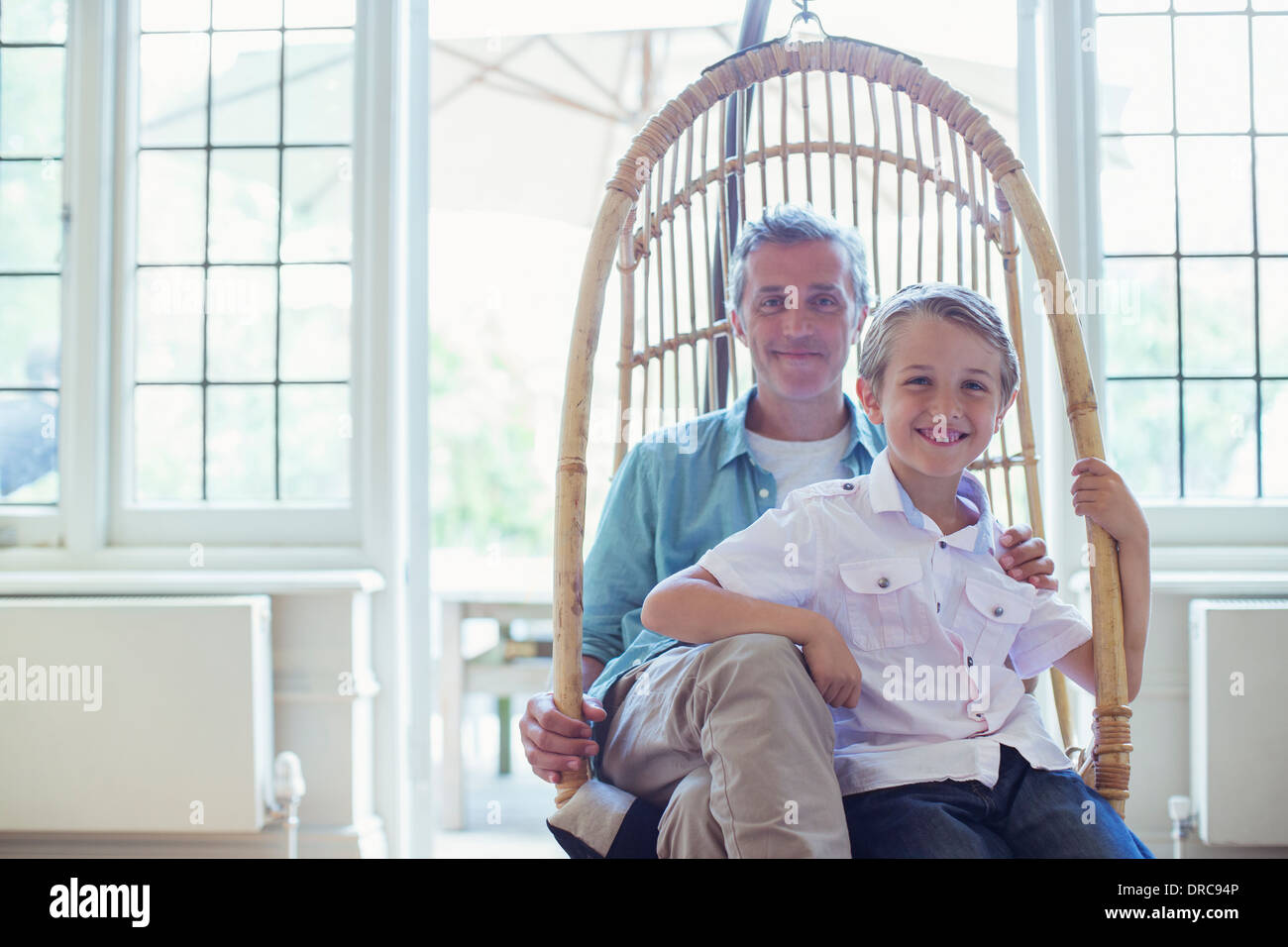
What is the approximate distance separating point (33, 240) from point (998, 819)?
2.24m

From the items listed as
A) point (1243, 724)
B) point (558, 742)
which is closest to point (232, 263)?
point (558, 742)

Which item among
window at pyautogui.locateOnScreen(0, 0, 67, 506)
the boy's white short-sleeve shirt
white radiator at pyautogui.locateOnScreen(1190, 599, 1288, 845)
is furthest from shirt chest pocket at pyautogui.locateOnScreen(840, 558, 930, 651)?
window at pyautogui.locateOnScreen(0, 0, 67, 506)

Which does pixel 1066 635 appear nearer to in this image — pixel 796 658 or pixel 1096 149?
pixel 796 658

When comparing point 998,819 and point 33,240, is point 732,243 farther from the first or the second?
point 33,240

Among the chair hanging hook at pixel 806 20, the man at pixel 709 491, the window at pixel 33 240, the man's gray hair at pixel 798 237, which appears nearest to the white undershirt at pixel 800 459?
the man at pixel 709 491

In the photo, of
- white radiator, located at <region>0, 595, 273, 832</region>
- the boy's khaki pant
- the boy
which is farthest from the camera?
white radiator, located at <region>0, 595, 273, 832</region>

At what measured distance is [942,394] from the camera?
1.04 meters

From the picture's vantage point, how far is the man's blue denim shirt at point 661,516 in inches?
50.6

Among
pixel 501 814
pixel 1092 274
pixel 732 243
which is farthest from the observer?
pixel 501 814

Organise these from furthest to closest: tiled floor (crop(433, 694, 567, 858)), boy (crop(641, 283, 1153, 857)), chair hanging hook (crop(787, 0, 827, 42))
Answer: tiled floor (crop(433, 694, 567, 858)) → chair hanging hook (crop(787, 0, 827, 42)) → boy (crop(641, 283, 1153, 857))

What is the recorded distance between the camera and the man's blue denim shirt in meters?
1.29

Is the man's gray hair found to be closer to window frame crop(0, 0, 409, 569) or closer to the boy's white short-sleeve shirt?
the boy's white short-sleeve shirt

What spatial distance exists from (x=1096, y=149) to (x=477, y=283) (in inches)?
240

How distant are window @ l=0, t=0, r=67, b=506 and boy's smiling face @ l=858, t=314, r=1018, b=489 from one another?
191 cm
